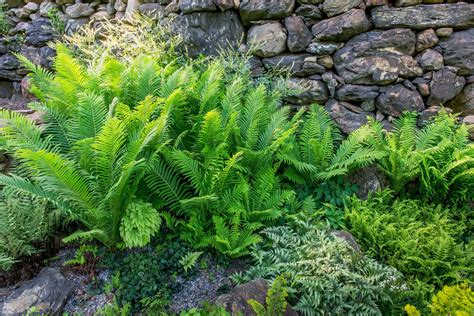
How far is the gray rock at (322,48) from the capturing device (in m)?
4.32

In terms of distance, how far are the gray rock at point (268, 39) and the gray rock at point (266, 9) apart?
0.10 meters

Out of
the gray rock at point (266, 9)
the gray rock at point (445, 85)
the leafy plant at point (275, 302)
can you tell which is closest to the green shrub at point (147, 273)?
the leafy plant at point (275, 302)

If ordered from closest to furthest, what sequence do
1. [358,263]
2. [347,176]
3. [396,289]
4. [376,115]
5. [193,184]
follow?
1. [396,289]
2. [358,263]
3. [193,184]
4. [347,176]
5. [376,115]

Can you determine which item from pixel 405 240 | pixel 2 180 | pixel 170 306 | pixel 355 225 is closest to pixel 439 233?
pixel 405 240

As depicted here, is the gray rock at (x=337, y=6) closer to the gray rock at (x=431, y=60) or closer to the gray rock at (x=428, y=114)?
the gray rock at (x=431, y=60)

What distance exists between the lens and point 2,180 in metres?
2.61

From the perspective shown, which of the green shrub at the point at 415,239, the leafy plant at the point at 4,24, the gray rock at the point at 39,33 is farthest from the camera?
the leafy plant at the point at 4,24

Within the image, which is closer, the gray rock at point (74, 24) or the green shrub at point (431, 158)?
the green shrub at point (431, 158)

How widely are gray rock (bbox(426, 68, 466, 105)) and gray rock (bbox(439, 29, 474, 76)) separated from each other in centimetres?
9

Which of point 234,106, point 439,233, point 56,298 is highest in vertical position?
point 234,106

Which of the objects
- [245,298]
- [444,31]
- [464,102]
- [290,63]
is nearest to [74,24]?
[290,63]

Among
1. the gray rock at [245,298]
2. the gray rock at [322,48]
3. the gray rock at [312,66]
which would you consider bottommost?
the gray rock at [245,298]

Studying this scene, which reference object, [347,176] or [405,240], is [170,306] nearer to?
[405,240]

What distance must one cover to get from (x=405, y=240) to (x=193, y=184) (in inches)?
71.6
